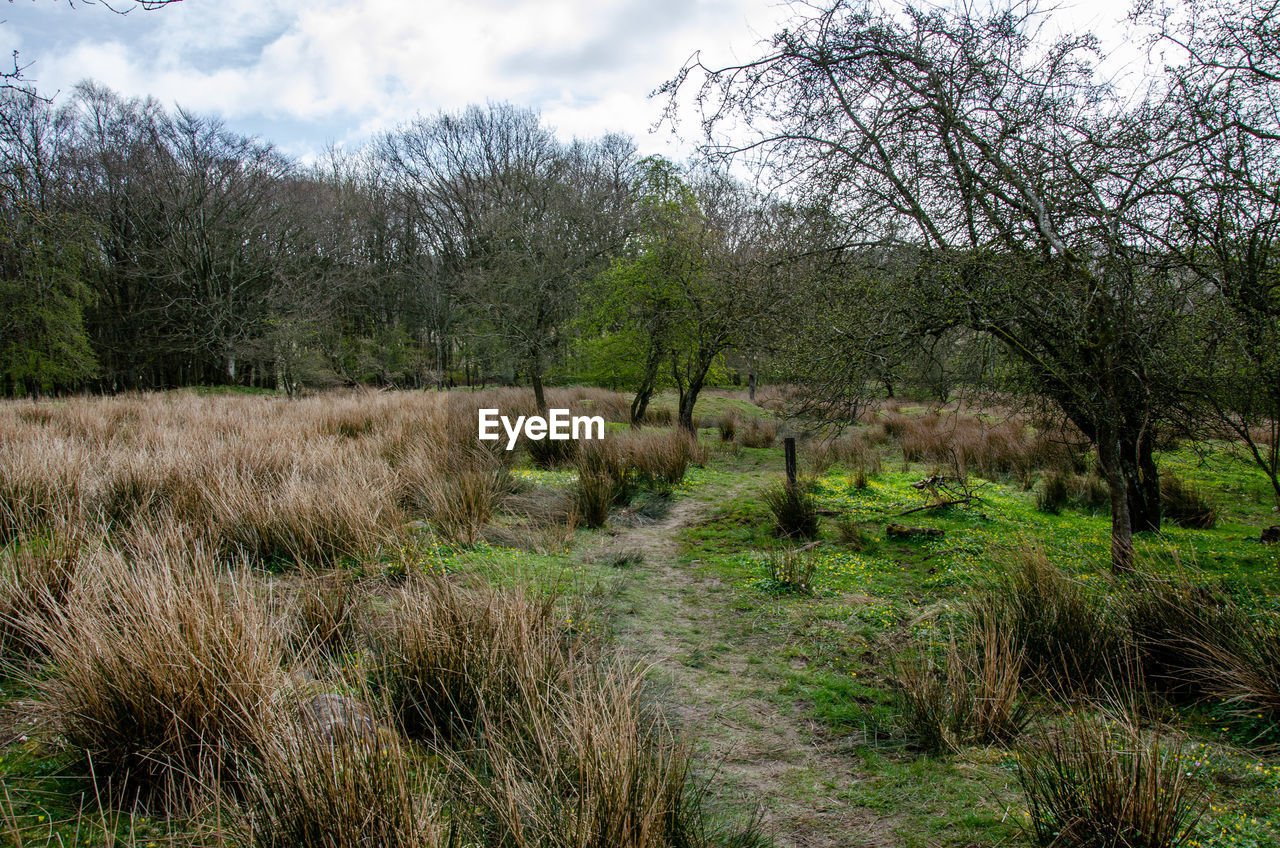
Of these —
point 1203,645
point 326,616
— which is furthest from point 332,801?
point 1203,645

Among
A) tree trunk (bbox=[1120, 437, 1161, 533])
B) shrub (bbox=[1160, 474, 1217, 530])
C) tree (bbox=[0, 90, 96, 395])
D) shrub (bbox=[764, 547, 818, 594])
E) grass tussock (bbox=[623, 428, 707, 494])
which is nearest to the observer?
shrub (bbox=[764, 547, 818, 594])

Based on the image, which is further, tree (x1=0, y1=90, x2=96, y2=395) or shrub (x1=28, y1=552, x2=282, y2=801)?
tree (x1=0, y1=90, x2=96, y2=395)

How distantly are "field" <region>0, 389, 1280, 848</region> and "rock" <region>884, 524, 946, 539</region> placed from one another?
0.13 ft

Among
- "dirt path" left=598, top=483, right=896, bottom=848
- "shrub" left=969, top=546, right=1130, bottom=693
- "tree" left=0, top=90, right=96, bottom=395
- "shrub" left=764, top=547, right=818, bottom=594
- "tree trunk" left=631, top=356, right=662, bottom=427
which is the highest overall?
"tree" left=0, top=90, right=96, bottom=395

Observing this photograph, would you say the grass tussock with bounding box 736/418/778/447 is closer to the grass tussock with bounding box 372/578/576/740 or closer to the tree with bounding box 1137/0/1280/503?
the tree with bounding box 1137/0/1280/503

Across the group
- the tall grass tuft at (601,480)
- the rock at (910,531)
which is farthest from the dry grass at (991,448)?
the tall grass tuft at (601,480)

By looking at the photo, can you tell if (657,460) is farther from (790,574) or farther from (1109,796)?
(1109,796)

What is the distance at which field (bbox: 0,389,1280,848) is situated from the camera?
187 centimetres

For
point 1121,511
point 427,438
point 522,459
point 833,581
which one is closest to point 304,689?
point 833,581

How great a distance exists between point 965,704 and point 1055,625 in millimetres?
956

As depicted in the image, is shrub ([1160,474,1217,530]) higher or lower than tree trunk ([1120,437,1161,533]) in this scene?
lower

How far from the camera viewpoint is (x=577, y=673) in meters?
2.82

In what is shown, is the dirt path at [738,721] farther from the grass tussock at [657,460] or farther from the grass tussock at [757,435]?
the grass tussock at [757,435]

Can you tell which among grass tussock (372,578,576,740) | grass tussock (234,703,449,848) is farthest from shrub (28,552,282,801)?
grass tussock (372,578,576,740)
